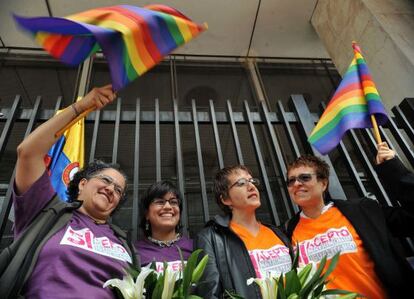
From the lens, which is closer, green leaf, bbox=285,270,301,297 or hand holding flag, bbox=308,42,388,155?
green leaf, bbox=285,270,301,297

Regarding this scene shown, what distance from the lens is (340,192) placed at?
266cm

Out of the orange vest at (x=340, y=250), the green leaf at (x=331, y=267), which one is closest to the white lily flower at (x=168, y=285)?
the green leaf at (x=331, y=267)

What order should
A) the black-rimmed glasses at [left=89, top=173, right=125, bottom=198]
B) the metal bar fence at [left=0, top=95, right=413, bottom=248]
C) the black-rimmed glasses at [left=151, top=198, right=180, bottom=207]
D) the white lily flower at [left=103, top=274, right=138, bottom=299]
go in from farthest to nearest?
the metal bar fence at [left=0, top=95, right=413, bottom=248] → the black-rimmed glasses at [left=151, top=198, right=180, bottom=207] → the black-rimmed glasses at [left=89, top=173, right=125, bottom=198] → the white lily flower at [left=103, top=274, right=138, bottom=299]

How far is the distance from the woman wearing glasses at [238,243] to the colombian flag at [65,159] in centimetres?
135

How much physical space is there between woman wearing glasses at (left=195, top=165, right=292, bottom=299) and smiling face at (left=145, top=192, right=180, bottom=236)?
251 mm

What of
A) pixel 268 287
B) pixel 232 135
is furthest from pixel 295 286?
pixel 232 135

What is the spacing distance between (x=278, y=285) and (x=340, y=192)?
162cm

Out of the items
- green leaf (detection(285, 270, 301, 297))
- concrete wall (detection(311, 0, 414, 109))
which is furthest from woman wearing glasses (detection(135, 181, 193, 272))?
concrete wall (detection(311, 0, 414, 109))

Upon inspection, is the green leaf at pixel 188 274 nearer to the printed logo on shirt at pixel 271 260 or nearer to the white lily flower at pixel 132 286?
the white lily flower at pixel 132 286

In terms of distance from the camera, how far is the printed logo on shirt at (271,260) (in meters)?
1.87

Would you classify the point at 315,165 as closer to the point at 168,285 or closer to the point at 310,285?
the point at 310,285

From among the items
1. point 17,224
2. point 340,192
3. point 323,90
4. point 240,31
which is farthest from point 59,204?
point 323,90

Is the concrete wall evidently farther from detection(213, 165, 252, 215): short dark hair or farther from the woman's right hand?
the woman's right hand

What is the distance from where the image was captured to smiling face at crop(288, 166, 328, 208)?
225 centimetres
